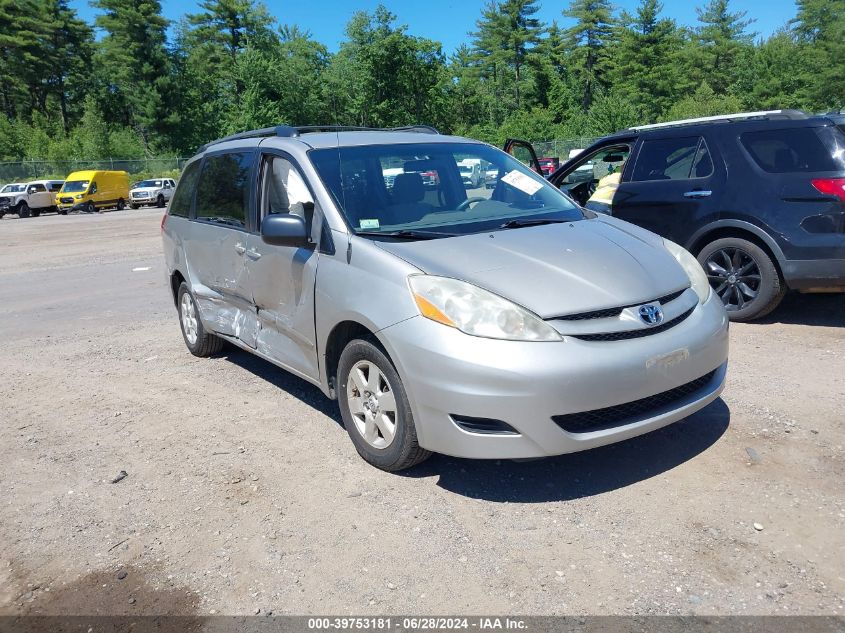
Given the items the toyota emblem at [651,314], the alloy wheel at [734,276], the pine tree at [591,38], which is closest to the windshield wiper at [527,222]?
the toyota emblem at [651,314]

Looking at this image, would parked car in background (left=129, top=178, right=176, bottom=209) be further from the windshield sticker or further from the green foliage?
the windshield sticker

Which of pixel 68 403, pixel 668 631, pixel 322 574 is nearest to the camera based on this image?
pixel 668 631

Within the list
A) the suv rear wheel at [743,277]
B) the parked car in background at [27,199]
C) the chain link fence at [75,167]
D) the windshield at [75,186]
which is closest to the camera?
the suv rear wheel at [743,277]

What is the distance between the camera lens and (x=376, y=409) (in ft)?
12.0

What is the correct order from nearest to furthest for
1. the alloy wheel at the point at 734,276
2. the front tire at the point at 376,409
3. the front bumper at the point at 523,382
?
the front bumper at the point at 523,382
the front tire at the point at 376,409
the alloy wheel at the point at 734,276

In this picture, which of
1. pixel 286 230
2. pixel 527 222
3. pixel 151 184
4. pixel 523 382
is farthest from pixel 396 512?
pixel 151 184

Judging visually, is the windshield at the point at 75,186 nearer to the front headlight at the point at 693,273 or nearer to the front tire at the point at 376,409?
the front tire at the point at 376,409

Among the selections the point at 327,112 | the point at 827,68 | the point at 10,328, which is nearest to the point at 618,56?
the point at 827,68

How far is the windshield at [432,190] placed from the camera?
160 inches

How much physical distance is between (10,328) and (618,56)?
68.8 metres

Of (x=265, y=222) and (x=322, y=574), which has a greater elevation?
(x=265, y=222)

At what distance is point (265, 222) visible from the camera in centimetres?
400

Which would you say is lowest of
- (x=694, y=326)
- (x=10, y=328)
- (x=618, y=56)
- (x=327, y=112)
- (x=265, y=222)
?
(x=10, y=328)

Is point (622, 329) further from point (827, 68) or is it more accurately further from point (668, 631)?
point (827, 68)
